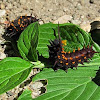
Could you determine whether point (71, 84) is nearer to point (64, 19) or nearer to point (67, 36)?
point (67, 36)

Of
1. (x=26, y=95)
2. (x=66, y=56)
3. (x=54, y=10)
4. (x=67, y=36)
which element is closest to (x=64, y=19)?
(x=54, y=10)

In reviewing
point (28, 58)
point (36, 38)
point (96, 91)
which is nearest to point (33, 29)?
point (36, 38)

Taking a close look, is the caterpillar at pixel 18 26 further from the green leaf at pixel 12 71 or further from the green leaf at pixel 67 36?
the green leaf at pixel 12 71

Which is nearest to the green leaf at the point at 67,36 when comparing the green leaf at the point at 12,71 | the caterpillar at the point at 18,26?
the caterpillar at the point at 18,26

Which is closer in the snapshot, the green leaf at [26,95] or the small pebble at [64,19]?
the green leaf at [26,95]

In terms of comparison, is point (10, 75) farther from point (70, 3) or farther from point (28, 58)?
point (70, 3)

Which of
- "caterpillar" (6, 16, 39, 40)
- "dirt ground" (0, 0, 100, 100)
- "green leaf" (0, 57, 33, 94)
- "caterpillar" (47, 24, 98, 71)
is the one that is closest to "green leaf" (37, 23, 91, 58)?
"caterpillar" (47, 24, 98, 71)

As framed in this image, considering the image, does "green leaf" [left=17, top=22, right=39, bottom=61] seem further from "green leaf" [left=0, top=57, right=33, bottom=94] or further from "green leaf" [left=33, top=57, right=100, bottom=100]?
"green leaf" [left=33, top=57, right=100, bottom=100]
